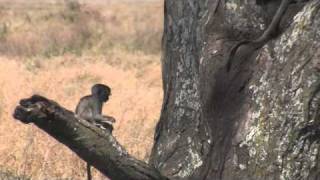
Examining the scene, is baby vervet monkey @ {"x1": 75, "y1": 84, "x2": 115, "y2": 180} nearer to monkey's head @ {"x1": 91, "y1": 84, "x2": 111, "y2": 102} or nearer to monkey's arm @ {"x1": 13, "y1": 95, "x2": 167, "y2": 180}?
monkey's head @ {"x1": 91, "y1": 84, "x2": 111, "y2": 102}

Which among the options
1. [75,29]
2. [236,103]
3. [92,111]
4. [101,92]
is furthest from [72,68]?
[236,103]

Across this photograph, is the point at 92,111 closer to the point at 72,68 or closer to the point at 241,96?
the point at 241,96

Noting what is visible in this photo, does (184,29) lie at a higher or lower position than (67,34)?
higher

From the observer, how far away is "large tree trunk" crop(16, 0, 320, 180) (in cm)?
398

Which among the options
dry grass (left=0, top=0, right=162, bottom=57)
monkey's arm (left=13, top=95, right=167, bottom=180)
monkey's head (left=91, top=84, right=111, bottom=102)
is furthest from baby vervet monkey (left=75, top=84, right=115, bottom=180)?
dry grass (left=0, top=0, right=162, bottom=57)

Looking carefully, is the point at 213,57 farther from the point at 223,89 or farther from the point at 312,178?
the point at 312,178

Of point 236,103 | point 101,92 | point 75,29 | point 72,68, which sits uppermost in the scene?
point 236,103

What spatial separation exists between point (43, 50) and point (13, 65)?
5.95 m

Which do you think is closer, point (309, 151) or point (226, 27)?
point (309, 151)

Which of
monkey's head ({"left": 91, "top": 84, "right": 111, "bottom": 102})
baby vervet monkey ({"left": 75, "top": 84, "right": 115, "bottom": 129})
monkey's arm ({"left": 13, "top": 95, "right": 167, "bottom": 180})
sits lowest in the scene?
monkey's head ({"left": 91, "top": 84, "right": 111, "bottom": 102})

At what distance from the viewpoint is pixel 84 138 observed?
3877mm

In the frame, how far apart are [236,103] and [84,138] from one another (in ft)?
3.06

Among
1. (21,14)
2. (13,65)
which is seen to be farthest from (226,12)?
(21,14)

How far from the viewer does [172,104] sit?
4945 millimetres
